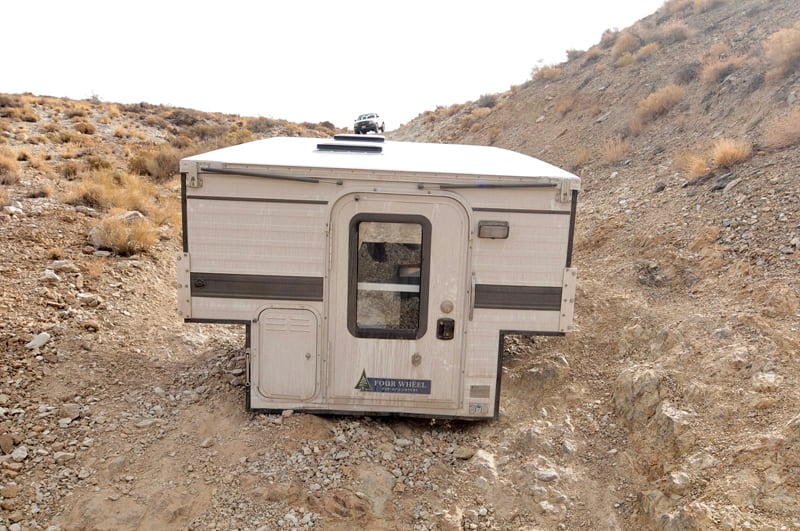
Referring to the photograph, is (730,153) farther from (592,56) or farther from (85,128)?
(85,128)

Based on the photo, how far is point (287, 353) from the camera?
5223mm

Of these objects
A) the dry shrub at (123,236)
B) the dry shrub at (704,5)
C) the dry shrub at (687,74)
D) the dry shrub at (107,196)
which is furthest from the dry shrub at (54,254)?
Result: the dry shrub at (704,5)

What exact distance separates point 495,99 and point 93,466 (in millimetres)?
24749

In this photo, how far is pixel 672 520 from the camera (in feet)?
14.0

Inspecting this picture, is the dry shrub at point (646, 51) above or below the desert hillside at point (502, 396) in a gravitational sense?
above

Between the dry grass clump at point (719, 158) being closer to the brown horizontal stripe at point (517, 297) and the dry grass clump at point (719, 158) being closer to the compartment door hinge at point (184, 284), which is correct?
the brown horizontal stripe at point (517, 297)

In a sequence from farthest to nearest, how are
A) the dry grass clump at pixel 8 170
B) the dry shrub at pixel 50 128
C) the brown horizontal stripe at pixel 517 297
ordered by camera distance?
the dry shrub at pixel 50 128, the dry grass clump at pixel 8 170, the brown horizontal stripe at pixel 517 297

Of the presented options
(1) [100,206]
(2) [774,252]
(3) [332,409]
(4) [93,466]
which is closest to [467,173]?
(3) [332,409]

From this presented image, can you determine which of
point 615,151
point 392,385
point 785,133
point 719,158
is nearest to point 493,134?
point 615,151

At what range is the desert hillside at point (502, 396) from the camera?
4.50 metres

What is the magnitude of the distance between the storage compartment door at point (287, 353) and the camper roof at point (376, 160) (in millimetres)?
1249

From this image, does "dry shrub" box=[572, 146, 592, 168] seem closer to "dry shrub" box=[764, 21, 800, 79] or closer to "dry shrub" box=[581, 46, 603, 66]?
"dry shrub" box=[764, 21, 800, 79]

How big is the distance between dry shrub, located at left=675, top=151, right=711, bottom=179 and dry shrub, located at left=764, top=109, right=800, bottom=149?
A: 95 centimetres

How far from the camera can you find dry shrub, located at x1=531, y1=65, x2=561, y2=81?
23875mm
